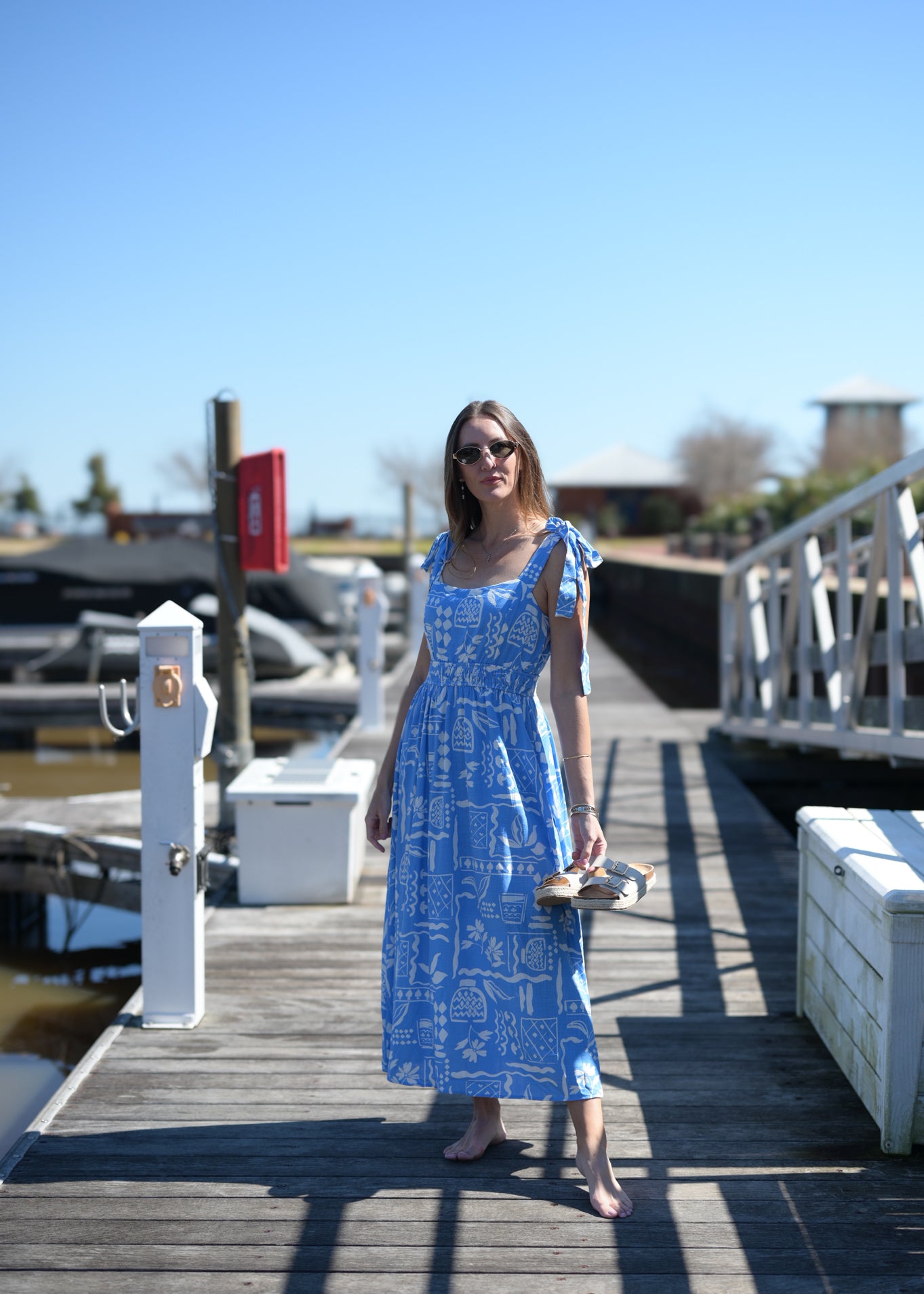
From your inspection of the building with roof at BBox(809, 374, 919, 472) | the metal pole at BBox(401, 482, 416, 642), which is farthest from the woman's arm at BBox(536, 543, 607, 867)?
the building with roof at BBox(809, 374, 919, 472)

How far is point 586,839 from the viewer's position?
8.13ft

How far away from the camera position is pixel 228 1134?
287 cm

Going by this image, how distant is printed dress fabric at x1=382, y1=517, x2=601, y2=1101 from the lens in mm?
2510

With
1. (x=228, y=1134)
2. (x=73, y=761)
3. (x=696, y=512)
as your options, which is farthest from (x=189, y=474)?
(x=228, y=1134)

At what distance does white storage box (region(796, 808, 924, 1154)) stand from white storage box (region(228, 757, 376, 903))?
1.91 m

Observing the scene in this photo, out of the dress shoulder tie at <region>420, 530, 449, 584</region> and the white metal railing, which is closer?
the dress shoulder tie at <region>420, 530, 449, 584</region>

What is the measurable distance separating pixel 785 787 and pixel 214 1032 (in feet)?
18.4

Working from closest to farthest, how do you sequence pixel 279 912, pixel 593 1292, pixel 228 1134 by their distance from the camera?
1. pixel 593 1292
2. pixel 228 1134
3. pixel 279 912

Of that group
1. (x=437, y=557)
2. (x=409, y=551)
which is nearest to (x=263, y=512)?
(x=437, y=557)

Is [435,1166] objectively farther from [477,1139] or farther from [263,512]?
[263,512]

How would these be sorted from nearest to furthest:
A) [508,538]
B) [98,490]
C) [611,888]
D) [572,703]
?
[611,888]
[572,703]
[508,538]
[98,490]

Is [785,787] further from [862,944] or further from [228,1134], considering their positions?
[228,1134]

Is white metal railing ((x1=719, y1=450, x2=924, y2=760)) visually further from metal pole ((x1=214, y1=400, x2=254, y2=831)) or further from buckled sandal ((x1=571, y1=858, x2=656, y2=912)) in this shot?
metal pole ((x1=214, y1=400, x2=254, y2=831))

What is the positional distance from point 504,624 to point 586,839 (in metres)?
0.48
